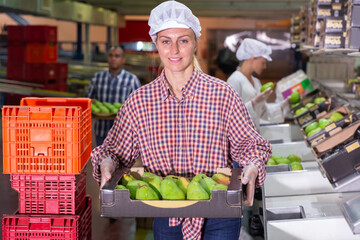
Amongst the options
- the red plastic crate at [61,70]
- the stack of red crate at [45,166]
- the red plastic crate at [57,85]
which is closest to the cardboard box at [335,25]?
the stack of red crate at [45,166]

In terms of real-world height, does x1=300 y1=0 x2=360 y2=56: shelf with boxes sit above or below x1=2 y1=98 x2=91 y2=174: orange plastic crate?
above

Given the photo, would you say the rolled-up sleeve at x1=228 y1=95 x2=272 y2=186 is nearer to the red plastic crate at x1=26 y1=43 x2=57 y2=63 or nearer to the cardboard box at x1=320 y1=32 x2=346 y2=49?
the cardboard box at x1=320 y1=32 x2=346 y2=49

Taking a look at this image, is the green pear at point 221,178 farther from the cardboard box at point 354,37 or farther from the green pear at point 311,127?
the green pear at point 311,127

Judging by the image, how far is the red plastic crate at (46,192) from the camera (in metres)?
3.10

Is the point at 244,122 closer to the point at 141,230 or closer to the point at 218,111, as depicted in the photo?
the point at 218,111

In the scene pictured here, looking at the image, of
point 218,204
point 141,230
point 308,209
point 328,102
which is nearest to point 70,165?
point 218,204

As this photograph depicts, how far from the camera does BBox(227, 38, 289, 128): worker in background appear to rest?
4.93 meters

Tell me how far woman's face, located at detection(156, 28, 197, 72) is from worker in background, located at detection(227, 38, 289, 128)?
247 centimetres

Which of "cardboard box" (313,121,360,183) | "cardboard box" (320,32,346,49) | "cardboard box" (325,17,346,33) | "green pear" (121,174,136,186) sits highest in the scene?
"cardboard box" (325,17,346,33)

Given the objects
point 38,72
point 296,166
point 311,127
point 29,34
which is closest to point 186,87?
point 296,166

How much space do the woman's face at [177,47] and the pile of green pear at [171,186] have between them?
0.46 metres

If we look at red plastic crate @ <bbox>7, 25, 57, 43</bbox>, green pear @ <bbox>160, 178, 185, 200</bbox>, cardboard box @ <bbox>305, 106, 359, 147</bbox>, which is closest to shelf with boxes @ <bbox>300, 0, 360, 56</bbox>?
cardboard box @ <bbox>305, 106, 359, 147</bbox>

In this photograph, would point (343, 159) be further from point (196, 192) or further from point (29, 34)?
point (29, 34)

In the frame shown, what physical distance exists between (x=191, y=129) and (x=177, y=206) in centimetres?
48
